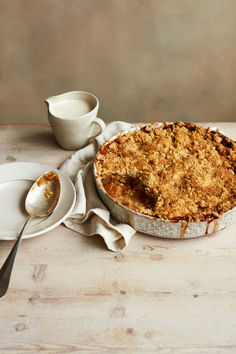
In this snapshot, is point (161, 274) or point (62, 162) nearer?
→ point (161, 274)

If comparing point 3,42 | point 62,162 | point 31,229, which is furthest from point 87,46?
point 31,229

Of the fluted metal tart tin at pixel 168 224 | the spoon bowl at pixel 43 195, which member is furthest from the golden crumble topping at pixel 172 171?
the spoon bowl at pixel 43 195

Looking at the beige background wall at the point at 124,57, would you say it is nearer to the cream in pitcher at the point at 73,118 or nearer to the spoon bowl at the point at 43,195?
the cream in pitcher at the point at 73,118

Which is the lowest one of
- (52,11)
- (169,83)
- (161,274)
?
(169,83)

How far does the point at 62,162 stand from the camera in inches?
46.5

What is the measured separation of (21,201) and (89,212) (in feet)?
0.61

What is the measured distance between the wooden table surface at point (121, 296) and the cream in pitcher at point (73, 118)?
0.31 m

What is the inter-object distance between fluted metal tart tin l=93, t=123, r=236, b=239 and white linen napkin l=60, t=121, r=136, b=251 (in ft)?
0.09

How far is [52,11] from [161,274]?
5.05 ft

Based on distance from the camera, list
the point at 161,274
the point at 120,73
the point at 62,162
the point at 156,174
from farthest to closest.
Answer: the point at 120,73 < the point at 62,162 < the point at 156,174 < the point at 161,274

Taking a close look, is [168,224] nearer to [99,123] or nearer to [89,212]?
[89,212]

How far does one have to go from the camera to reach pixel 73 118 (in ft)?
3.64

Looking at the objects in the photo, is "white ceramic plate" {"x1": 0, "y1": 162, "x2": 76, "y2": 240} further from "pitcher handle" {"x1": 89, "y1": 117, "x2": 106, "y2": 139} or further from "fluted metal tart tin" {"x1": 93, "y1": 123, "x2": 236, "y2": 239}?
"pitcher handle" {"x1": 89, "y1": 117, "x2": 106, "y2": 139}

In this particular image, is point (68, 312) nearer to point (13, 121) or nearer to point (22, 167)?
point (22, 167)
